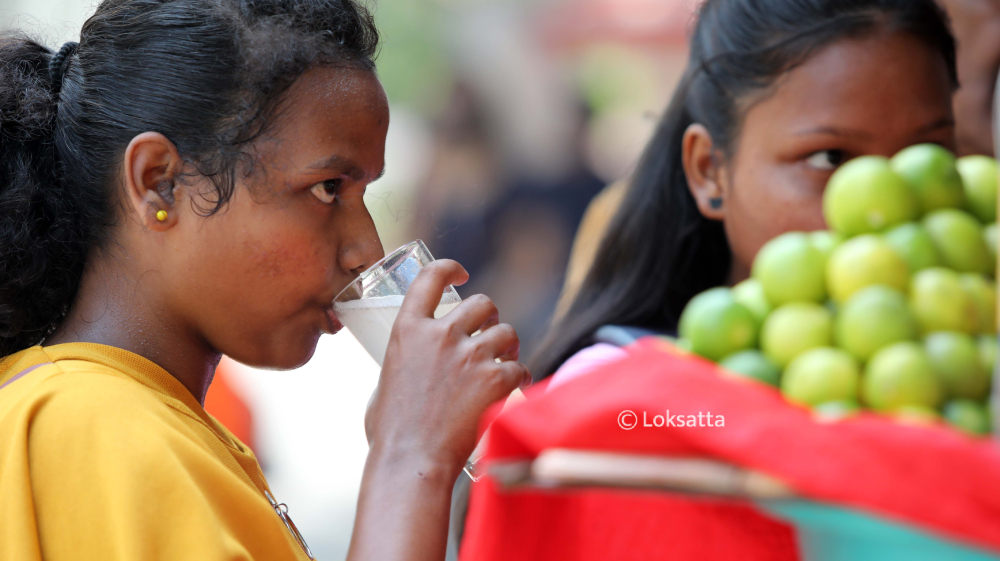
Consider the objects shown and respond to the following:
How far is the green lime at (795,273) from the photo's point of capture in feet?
1.98

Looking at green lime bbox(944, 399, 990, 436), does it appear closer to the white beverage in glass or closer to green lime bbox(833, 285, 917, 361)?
green lime bbox(833, 285, 917, 361)

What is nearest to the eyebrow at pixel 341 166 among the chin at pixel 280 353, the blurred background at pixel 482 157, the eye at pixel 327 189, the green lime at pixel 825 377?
the eye at pixel 327 189

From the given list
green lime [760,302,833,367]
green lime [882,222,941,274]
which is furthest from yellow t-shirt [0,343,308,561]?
green lime [882,222,941,274]

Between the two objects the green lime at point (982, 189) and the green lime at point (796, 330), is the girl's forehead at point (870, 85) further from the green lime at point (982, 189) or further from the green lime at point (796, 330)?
the green lime at point (796, 330)

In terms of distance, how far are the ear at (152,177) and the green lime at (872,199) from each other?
976 millimetres

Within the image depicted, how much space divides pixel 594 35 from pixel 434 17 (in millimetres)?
921

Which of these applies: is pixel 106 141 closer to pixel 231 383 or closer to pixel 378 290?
pixel 378 290

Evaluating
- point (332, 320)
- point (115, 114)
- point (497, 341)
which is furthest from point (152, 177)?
point (497, 341)

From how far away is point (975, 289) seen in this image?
564 millimetres

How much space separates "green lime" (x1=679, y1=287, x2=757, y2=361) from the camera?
628 mm

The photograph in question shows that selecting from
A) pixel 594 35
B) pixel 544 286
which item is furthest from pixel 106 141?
pixel 594 35

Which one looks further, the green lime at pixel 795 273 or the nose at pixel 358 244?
the nose at pixel 358 244

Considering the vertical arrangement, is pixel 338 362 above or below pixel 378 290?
below

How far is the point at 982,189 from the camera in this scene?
0.66 m
